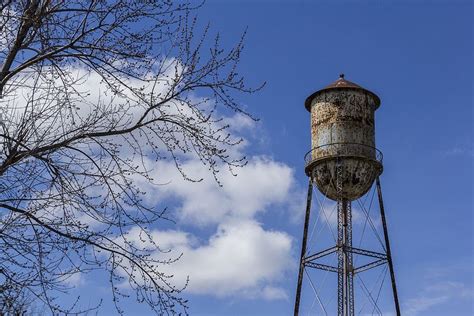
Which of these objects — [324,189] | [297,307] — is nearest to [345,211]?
[324,189]

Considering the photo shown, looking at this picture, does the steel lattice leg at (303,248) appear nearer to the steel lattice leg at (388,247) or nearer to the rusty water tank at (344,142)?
→ the rusty water tank at (344,142)

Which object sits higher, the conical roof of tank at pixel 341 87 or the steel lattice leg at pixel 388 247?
the conical roof of tank at pixel 341 87

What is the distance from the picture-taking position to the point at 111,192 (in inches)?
358

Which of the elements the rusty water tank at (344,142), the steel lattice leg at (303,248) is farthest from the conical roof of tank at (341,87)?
the steel lattice leg at (303,248)

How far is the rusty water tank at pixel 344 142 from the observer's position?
2589cm

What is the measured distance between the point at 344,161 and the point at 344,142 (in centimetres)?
59

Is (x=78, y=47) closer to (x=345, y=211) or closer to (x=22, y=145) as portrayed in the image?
(x=22, y=145)

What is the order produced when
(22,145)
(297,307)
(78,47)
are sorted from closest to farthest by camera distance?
1. (22,145)
2. (78,47)
3. (297,307)

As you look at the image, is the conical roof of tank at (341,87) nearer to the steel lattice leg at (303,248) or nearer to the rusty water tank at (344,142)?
the rusty water tank at (344,142)

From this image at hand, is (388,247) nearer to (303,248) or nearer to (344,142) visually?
(303,248)

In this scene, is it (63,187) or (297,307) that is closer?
(63,187)

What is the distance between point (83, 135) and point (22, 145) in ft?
2.19

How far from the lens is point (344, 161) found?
25.9 metres

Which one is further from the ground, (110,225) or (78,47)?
(78,47)
